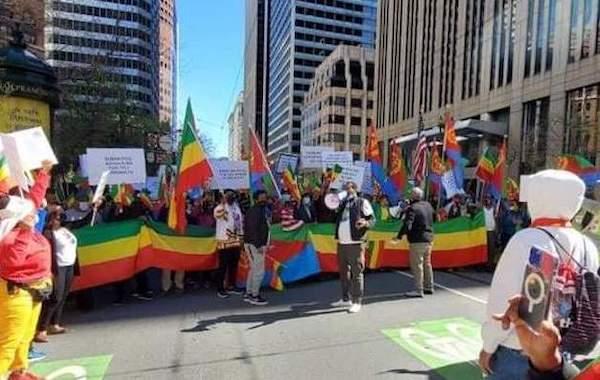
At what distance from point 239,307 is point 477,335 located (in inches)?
132

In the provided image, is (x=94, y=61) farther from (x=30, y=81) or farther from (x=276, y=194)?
(x=276, y=194)

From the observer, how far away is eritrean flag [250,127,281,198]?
33.6 feet

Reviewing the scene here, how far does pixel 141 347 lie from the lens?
19.5 ft

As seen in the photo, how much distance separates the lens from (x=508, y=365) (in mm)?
2307

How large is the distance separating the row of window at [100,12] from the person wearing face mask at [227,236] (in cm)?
1173

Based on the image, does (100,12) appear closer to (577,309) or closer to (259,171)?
(259,171)

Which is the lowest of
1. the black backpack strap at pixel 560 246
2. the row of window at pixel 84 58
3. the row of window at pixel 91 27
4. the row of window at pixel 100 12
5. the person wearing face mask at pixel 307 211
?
the person wearing face mask at pixel 307 211

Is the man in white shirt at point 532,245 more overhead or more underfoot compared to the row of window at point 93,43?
more underfoot

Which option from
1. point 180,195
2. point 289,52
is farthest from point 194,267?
point 289,52

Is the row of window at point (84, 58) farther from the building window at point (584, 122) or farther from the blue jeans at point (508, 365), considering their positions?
the blue jeans at point (508, 365)

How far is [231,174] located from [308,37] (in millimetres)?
125273

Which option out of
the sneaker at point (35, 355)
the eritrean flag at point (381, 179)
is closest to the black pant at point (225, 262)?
the sneaker at point (35, 355)

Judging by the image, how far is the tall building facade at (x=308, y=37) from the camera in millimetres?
131250

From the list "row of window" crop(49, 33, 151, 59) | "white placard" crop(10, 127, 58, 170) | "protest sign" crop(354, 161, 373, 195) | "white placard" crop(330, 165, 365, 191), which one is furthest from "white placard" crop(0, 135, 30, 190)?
"row of window" crop(49, 33, 151, 59)
